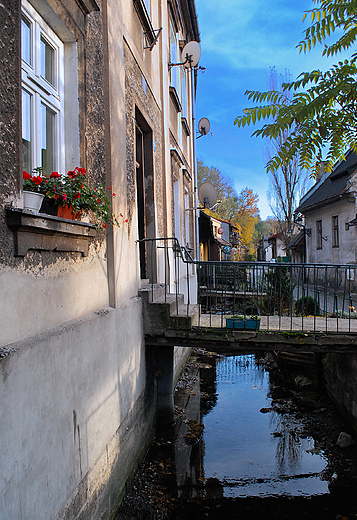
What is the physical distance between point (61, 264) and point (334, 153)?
83.9 inches

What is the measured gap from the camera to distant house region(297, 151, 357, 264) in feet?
59.6

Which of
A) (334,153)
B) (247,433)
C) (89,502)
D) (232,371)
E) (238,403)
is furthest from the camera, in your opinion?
(232,371)

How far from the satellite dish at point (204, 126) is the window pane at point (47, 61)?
1300cm

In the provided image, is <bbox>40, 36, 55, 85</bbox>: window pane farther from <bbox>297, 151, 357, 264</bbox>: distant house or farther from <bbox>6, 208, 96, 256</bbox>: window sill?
<bbox>297, 151, 357, 264</bbox>: distant house

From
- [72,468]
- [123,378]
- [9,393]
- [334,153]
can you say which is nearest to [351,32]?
[334,153]

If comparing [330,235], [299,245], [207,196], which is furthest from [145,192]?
[299,245]

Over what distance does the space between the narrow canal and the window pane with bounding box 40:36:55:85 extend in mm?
4186

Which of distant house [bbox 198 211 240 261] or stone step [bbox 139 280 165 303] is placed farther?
distant house [bbox 198 211 240 261]

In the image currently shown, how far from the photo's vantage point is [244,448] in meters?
5.78

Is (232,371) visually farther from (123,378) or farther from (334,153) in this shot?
(334,153)

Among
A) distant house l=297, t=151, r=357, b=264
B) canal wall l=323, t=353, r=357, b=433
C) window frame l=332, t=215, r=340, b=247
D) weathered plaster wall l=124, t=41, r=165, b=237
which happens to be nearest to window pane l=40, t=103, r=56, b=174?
weathered plaster wall l=124, t=41, r=165, b=237

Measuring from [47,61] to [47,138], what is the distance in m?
0.65

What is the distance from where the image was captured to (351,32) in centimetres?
227

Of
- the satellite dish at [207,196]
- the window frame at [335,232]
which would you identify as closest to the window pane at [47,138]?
the satellite dish at [207,196]
